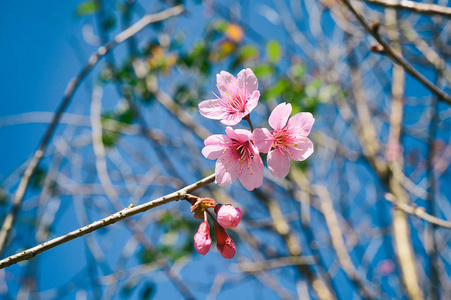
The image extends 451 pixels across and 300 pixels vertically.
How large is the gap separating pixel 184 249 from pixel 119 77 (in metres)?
1.38

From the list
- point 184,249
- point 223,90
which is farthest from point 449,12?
point 184,249

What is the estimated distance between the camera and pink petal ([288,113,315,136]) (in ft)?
2.96

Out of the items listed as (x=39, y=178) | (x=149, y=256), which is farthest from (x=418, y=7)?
(x=39, y=178)

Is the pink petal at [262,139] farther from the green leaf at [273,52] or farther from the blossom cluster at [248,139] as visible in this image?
the green leaf at [273,52]

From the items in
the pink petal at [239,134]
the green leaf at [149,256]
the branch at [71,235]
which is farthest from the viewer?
the green leaf at [149,256]

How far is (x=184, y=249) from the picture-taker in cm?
274

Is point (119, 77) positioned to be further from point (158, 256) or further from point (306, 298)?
point (306, 298)

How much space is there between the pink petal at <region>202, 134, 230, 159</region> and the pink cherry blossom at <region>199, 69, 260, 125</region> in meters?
0.06

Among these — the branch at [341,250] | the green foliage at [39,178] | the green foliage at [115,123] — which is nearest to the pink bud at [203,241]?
the branch at [341,250]

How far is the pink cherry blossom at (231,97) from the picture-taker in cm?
91

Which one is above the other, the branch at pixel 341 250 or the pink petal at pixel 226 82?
the pink petal at pixel 226 82

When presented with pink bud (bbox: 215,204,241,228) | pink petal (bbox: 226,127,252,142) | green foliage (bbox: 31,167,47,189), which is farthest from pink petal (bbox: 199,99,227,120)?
green foliage (bbox: 31,167,47,189)

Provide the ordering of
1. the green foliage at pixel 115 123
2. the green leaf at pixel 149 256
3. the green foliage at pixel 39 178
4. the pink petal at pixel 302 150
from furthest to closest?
the green foliage at pixel 39 178 < the green leaf at pixel 149 256 < the green foliage at pixel 115 123 < the pink petal at pixel 302 150

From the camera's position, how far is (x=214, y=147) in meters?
0.89
